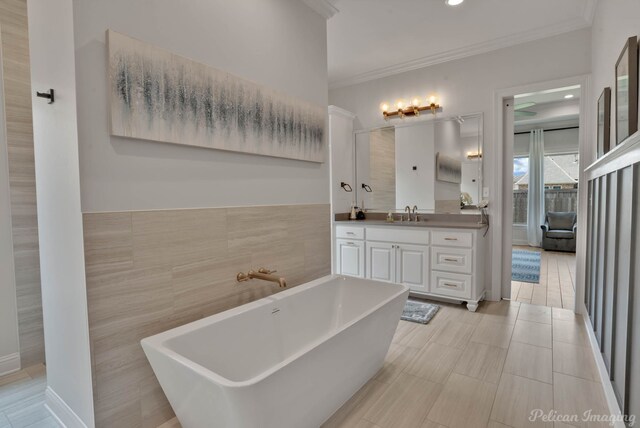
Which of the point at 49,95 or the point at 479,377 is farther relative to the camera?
the point at 479,377

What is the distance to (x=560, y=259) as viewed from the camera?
5.65 m

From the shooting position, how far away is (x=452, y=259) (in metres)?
3.23

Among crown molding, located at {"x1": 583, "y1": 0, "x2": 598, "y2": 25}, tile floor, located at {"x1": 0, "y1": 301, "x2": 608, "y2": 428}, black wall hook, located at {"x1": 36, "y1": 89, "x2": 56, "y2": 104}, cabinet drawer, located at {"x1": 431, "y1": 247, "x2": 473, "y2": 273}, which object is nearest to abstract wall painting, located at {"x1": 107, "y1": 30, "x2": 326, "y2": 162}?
black wall hook, located at {"x1": 36, "y1": 89, "x2": 56, "y2": 104}

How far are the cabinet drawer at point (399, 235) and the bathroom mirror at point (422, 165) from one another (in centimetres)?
61

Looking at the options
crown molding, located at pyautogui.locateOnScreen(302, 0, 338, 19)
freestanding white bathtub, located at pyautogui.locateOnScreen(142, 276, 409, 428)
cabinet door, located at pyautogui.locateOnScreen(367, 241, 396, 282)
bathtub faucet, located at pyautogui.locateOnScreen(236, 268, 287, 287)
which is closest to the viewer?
freestanding white bathtub, located at pyautogui.locateOnScreen(142, 276, 409, 428)

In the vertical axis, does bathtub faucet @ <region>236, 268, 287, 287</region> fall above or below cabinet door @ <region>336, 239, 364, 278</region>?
above

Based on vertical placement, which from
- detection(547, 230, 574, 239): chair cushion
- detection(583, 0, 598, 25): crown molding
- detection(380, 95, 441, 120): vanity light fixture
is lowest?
detection(547, 230, 574, 239): chair cushion

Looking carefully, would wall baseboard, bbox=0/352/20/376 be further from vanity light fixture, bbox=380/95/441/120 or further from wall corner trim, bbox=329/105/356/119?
vanity light fixture, bbox=380/95/441/120

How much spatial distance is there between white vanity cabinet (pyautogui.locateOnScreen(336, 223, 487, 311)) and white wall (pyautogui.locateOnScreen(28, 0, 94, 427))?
2.42 meters

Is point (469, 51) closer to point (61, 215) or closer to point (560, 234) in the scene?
point (61, 215)

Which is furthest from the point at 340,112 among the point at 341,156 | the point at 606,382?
the point at 606,382

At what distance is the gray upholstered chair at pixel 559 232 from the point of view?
6.21 metres

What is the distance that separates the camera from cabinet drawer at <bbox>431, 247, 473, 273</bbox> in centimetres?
315

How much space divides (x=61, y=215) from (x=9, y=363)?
1.51 m
